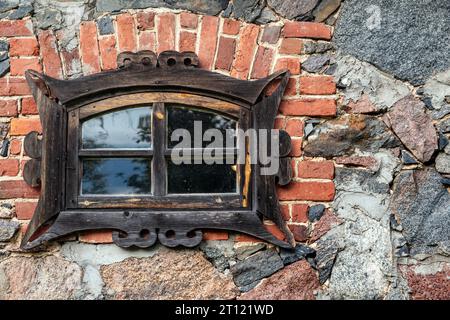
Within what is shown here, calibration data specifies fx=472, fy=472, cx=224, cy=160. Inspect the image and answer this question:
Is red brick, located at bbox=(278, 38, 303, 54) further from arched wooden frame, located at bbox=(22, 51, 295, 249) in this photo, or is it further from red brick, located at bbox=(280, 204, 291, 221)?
red brick, located at bbox=(280, 204, 291, 221)

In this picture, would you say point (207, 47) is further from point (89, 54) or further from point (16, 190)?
point (16, 190)

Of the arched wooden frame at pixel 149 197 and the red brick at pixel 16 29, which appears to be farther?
the red brick at pixel 16 29

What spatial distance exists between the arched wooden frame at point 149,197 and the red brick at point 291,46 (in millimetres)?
120

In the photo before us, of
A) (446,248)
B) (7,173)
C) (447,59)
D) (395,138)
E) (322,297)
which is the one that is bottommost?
(322,297)

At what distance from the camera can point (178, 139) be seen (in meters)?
2.22

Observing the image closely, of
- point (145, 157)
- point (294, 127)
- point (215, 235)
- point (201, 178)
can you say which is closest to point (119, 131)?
point (145, 157)

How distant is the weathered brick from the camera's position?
2234 mm

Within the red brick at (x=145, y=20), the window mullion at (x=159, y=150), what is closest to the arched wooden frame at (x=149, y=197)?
the window mullion at (x=159, y=150)

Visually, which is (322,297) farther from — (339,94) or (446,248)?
(339,94)

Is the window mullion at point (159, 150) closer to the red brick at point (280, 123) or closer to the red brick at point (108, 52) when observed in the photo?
the red brick at point (108, 52)

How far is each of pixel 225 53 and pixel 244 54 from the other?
0.09 m

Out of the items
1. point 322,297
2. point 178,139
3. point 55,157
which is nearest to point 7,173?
point 55,157

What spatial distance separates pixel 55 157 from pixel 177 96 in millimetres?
626

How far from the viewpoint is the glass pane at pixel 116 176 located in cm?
221
